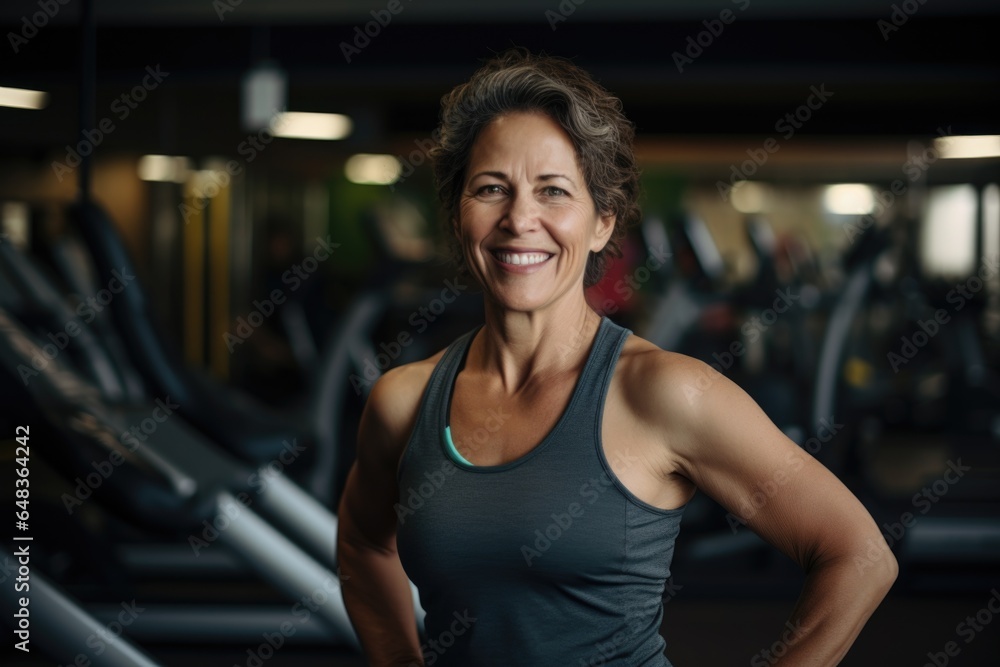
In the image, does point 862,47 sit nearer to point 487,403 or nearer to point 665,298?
point 665,298

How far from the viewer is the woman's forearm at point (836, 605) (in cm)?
98

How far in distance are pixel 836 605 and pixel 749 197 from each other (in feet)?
35.5

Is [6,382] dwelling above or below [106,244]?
below

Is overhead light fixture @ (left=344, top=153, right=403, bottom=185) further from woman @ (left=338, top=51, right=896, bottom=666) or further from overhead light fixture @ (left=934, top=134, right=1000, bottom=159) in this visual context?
woman @ (left=338, top=51, right=896, bottom=666)

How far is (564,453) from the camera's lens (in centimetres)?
101

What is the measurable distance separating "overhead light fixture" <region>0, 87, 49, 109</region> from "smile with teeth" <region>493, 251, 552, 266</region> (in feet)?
26.0

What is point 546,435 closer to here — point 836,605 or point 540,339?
point 540,339

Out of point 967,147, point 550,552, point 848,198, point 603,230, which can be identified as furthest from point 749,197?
point 550,552

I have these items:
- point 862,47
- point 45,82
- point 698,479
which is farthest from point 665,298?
point 45,82

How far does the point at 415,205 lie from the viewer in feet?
33.5

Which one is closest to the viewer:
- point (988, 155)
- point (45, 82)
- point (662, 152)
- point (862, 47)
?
point (862, 47)

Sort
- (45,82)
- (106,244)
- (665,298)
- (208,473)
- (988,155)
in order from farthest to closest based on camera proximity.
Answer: (988,155), (45,82), (665,298), (106,244), (208,473)

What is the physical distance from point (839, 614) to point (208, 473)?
1.55 m

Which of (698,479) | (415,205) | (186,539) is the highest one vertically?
(415,205)
